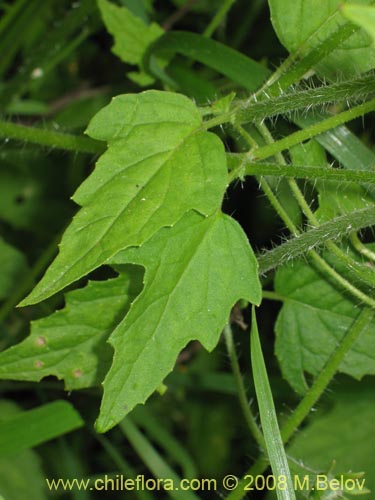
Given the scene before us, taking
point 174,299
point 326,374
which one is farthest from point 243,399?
point 174,299

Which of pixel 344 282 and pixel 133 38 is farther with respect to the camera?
pixel 133 38

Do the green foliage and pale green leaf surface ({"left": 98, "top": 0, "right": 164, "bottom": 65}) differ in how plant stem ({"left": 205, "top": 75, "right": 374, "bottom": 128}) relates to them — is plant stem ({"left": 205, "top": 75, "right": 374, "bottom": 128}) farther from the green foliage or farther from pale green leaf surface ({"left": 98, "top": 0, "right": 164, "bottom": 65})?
pale green leaf surface ({"left": 98, "top": 0, "right": 164, "bottom": 65})

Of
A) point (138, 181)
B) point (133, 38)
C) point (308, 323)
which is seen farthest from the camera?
point (133, 38)

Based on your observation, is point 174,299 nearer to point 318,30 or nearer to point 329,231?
point 329,231

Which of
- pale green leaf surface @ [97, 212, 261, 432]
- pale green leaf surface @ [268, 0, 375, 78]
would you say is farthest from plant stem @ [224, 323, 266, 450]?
pale green leaf surface @ [268, 0, 375, 78]

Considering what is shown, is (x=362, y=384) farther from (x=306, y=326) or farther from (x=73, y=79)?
(x=73, y=79)

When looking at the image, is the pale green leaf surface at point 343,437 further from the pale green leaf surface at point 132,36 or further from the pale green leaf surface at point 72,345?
the pale green leaf surface at point 132,36

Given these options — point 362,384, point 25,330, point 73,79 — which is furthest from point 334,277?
point 73,79

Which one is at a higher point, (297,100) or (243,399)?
(297,100)
